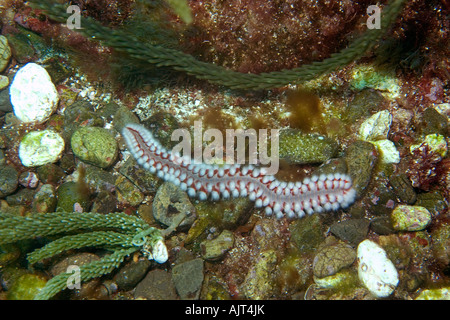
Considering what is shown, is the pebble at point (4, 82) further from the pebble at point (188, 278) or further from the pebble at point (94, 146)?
the pebble at point (188, 278)

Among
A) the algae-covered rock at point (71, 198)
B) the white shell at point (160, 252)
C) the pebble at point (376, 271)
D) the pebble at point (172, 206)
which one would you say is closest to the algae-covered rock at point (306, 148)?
the pebble at point (376, 271)

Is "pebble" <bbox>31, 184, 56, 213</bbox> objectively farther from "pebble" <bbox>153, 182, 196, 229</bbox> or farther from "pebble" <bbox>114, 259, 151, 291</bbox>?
"pebble" <bbox>153, 182, 196, 229</bbox>

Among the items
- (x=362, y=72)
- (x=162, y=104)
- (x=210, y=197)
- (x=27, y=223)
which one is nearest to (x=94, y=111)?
(x=162, y=104)

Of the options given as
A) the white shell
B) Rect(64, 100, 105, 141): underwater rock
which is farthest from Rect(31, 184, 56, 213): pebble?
the white shell

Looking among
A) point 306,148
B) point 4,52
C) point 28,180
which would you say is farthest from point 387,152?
point 4,52

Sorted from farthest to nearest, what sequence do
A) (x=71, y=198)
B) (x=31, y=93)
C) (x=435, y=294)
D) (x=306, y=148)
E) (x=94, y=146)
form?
(x=31, y=93) → (x=94, y=146) → (x=71, y=198) → (x=306, y=148) → (x=435, y=294)

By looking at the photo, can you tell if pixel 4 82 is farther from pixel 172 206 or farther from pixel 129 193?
pixel 172 206
